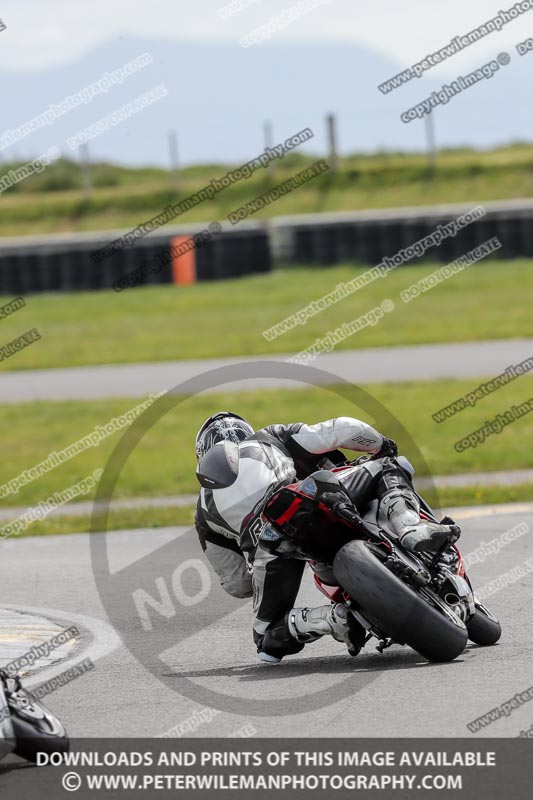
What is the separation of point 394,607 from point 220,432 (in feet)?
4.84

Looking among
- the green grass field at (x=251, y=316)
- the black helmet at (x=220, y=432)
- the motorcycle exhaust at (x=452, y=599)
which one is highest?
the black helmet at (x=220, y=432)

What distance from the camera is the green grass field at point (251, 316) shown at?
20.8m

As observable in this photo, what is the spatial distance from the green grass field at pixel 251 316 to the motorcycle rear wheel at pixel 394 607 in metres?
13.9

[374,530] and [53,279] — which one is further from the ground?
[374,530]

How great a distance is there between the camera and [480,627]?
6566 millimetres

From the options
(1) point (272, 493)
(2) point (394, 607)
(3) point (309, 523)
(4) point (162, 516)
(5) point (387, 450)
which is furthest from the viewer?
(4) point (162, 516)

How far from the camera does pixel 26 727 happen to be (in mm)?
5074

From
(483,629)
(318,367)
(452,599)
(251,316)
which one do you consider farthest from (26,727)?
(251,316)

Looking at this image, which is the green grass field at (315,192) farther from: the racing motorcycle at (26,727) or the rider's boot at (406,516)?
the racing motorcycle at (26,727)

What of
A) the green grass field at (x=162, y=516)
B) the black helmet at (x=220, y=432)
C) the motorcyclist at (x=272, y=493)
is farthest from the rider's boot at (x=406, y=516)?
the green grass field at (x=162, y=516)

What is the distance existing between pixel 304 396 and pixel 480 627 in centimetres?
1065

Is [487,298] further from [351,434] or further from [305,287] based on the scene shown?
[351,434]

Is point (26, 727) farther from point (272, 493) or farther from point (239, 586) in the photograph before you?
point (239, 586)
